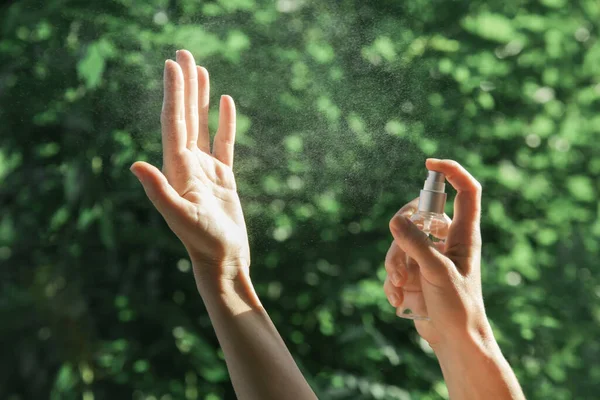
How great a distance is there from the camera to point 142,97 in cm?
159

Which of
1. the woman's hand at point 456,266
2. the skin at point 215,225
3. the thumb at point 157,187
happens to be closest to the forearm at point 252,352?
the skin at point 215,225

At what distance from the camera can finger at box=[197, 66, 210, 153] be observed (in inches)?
47.9

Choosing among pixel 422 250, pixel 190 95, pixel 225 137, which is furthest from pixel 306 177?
pixel 422 250

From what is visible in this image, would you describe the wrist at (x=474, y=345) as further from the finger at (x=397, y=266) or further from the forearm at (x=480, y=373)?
the finger at (x=397, y=266)

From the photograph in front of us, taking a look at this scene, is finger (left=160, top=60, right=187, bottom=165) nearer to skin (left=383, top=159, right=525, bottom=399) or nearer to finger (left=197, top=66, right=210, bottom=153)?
finger (left=197, top=66, right=210, bottom=153)

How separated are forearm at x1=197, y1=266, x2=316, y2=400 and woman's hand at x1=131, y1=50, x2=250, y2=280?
0.06 metres

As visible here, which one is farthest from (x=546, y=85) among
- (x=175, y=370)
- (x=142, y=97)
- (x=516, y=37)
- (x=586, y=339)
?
(x=175, y=370)

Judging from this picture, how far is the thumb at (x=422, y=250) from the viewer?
3.48 feet

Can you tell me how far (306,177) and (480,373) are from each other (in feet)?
2.41

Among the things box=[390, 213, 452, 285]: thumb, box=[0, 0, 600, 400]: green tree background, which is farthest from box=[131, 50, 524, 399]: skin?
box=[0, 0, 600, 400]: green tree background

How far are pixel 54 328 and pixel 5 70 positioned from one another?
22.4 inches

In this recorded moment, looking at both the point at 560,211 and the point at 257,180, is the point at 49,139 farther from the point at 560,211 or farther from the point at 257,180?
the point at 560,211

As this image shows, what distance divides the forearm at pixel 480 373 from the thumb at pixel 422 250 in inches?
4.9

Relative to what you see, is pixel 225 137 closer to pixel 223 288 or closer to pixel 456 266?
pixel 223 288
